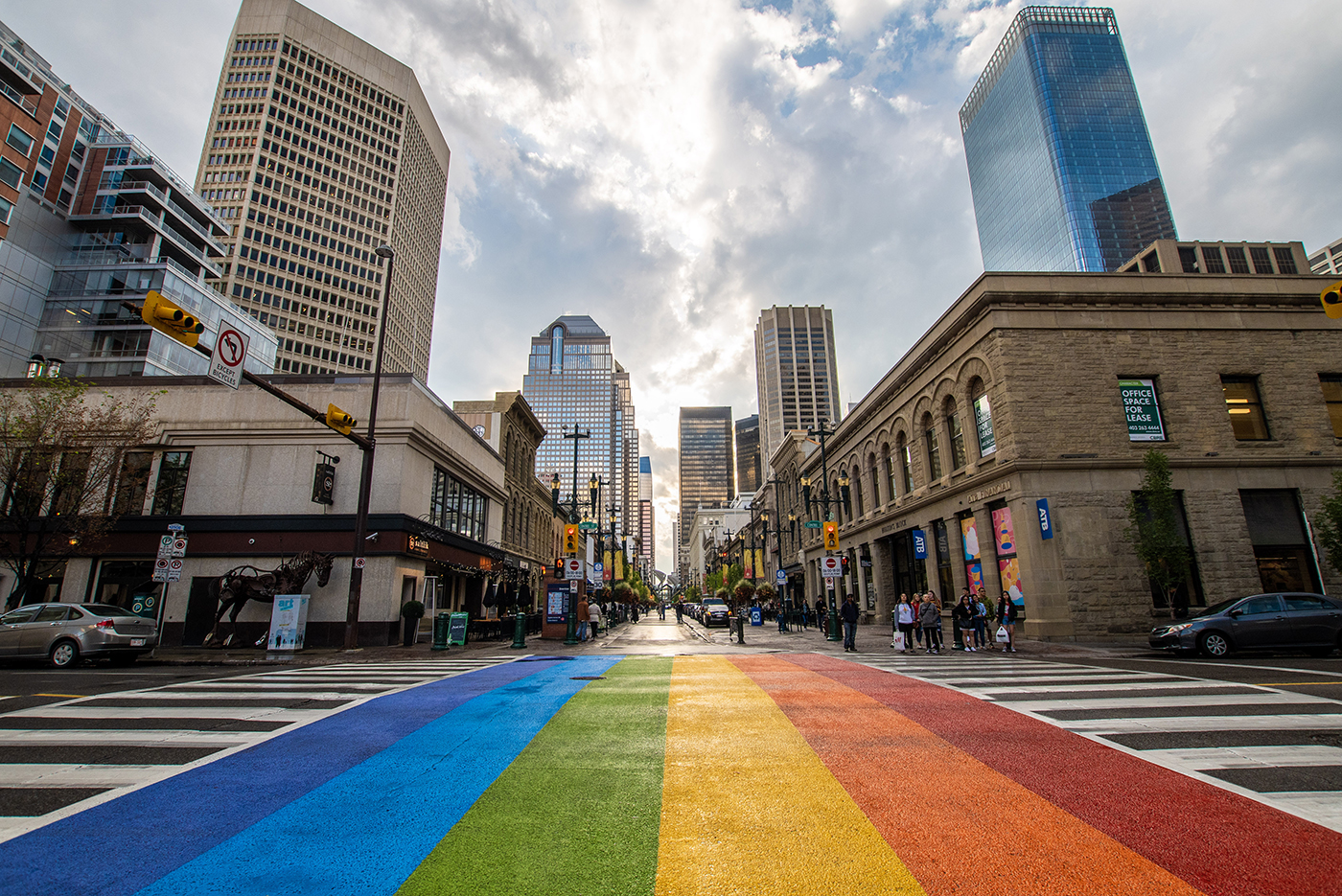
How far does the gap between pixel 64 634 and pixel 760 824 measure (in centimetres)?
1857

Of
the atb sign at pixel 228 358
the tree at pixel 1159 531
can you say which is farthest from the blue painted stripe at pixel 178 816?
the tree at pixel 1159 531

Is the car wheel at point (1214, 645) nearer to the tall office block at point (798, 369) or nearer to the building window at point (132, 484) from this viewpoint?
the building window at point (132, 484)

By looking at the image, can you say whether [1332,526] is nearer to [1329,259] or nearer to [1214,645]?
[1214,645]

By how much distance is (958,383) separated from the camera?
1029 inches

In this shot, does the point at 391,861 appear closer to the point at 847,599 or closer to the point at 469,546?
the point at 847,599

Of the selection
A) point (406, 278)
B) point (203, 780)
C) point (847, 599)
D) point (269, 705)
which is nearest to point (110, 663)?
Result: point (269, 705)

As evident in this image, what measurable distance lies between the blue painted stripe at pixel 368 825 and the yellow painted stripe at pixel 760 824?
63.0 inches

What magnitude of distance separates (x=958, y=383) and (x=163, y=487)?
34335mm

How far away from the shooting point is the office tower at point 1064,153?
111 m

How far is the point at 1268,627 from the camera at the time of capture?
14492 mm

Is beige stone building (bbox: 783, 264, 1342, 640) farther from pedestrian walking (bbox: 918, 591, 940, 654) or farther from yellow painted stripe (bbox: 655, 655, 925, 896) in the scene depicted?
yellow painted stripe (bbox: 655, 655, 925, 896)

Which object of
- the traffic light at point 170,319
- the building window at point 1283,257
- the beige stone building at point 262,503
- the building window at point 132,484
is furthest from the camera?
the building window at point 1283,257

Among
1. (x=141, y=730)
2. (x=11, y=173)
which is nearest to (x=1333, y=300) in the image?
(x=141, y=730)

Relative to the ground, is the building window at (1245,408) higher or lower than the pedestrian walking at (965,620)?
higher
